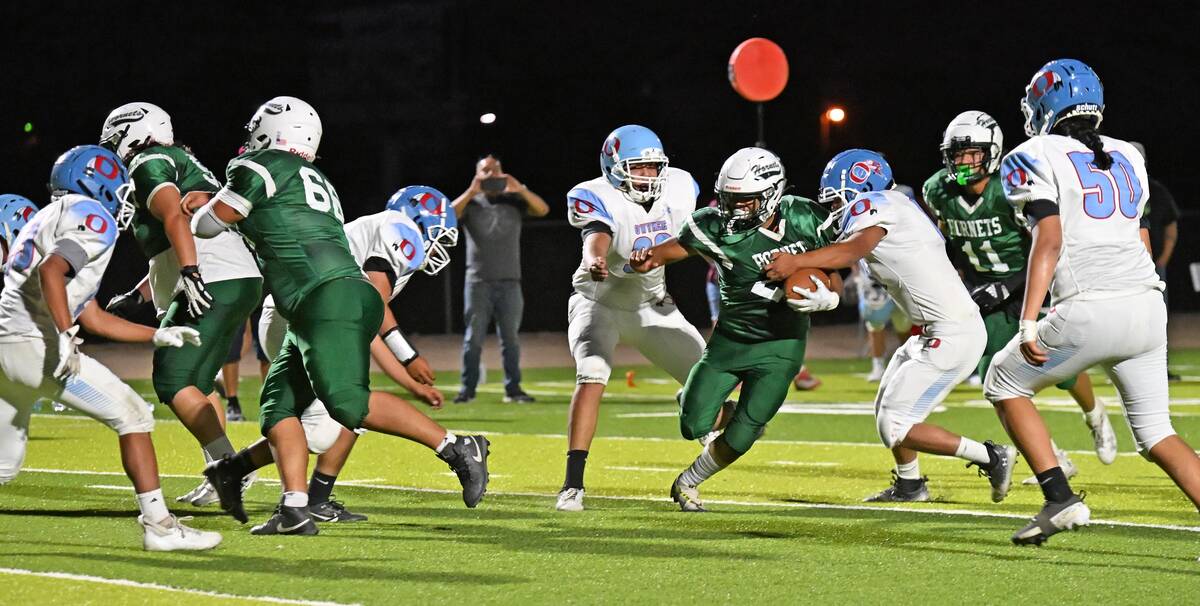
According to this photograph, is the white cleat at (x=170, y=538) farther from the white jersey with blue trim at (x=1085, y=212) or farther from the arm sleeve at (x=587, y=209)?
the white jersey with blue trim at (x=1085, y=212)

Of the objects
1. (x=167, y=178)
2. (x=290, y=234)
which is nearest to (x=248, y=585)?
(x=290, y=234)

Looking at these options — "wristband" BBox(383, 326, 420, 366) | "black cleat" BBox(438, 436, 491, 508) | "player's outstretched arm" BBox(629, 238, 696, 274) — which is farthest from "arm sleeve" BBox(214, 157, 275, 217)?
"player's outstretched arm" BBox(629, 238, 696, 274)

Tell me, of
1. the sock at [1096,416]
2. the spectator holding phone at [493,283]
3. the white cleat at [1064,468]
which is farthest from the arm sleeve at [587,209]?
the spectator holding phone at [493,283]

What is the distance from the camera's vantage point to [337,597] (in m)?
4.90

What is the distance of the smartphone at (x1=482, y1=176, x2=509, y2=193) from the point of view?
11452 mm

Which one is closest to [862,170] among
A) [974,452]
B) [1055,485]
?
[974,452]

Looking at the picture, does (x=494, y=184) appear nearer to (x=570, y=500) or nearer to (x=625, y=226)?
(x=625, y=226)

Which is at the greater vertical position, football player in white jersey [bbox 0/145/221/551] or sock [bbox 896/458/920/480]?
football player in white jersey [bbox 0/145/221/551]

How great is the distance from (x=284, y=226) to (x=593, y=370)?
69.9 inches

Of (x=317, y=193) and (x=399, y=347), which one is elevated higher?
(x=317, y=193)

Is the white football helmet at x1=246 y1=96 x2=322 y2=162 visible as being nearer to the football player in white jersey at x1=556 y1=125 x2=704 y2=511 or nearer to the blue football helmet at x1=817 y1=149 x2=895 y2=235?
the football player in white jersey at x1=556 y1=125 x2=704 y2=511

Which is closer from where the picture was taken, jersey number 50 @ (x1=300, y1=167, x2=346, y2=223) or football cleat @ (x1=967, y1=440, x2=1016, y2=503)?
jersey number 50 @ (x1=300, y1=167, x2=346, y2=223)

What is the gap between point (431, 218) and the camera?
7.14 meters

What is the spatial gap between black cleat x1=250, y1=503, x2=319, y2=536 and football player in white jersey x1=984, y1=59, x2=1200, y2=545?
2.46 meters
